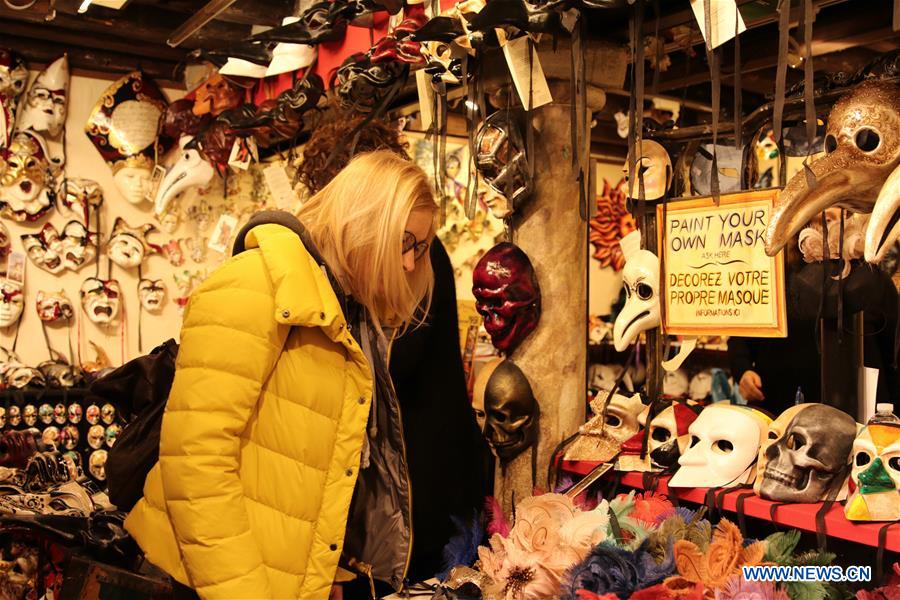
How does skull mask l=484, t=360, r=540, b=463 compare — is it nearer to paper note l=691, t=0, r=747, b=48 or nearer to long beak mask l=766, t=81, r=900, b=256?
long beak mask l=766, t=81, r=900, b=256

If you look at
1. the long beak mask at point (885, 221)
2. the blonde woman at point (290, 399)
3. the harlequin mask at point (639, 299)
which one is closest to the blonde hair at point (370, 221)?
the blonde woman at point (290, 399)

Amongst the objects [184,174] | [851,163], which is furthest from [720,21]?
[184,174]

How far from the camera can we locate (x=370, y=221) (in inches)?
66.5

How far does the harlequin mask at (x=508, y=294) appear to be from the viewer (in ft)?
7.34

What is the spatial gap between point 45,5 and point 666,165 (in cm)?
281

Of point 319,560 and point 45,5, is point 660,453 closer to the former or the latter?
point 319,560

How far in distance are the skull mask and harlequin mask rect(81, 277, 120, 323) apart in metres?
2.68

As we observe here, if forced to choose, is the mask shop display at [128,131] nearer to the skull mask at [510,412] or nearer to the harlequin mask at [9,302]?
the harlequin mask at [9,302]

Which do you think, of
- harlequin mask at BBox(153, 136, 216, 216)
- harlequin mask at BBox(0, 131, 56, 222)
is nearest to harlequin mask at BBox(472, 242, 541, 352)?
harlequin mask at BBox(153, 136, 216, 216)

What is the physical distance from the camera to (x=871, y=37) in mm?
2711

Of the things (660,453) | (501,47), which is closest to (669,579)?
(660,453)

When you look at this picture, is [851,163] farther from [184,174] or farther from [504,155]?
[184,174]

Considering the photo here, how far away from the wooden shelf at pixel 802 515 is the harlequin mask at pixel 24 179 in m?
3.40

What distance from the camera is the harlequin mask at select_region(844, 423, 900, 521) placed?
4.88 ft
